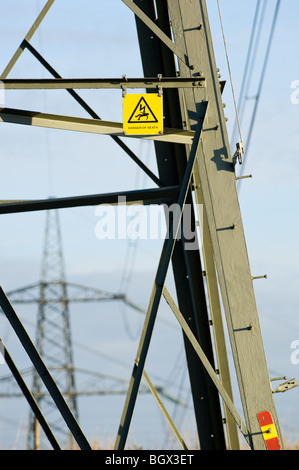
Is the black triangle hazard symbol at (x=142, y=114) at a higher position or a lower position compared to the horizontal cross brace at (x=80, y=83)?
lower

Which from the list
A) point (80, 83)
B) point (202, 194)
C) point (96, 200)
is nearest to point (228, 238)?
point (202, 194)

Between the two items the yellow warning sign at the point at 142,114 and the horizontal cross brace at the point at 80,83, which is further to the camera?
the yellow warning sign at the point at 142,114

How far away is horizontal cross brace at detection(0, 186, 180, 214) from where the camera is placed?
25.9 ft

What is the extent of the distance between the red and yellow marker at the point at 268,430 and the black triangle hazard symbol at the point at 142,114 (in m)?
3.15

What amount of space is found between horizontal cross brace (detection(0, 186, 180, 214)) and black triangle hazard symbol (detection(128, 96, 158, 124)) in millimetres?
994

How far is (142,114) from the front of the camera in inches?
283

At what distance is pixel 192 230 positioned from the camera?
870cm

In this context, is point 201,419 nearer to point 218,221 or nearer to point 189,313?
point 189,313

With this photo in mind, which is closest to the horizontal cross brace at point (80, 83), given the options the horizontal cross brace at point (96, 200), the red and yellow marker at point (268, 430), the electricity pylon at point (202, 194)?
the electricity pylon at point (202, 194)

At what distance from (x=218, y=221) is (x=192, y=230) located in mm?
1097

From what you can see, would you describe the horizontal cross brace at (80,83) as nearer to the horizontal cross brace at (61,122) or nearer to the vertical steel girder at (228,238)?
the horizontal cross brace at (61,122)

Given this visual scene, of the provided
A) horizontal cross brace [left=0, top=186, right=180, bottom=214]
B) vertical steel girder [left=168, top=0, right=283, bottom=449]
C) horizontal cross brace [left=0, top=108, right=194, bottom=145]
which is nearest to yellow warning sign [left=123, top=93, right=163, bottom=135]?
horizontal cross brace [left=0, top=108, right=194, bottom=145]

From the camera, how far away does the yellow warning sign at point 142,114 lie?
7125 millimetres
